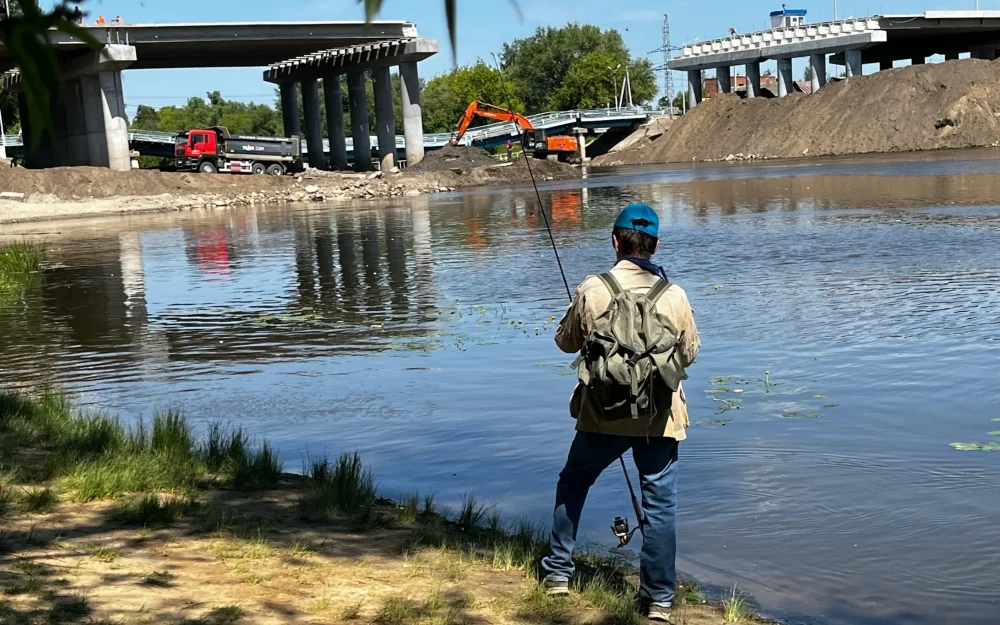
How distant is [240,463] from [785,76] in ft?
334

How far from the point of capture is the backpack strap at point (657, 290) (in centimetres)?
494

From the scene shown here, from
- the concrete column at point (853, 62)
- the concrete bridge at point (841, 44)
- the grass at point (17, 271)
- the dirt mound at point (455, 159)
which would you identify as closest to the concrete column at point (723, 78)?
the concrete bridge at point (841, 44)

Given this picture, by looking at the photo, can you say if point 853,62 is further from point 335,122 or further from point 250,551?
point 250,551

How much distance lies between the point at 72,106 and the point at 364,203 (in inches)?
1088

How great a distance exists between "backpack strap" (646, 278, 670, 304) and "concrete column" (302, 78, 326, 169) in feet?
284

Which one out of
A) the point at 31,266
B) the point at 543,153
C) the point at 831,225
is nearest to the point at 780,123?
the point at 543,153

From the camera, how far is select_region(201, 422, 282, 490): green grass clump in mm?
7109

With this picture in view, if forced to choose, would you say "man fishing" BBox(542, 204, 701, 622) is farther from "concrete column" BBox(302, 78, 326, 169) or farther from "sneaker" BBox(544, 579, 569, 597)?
"concrete column" BBox(302, 78, 326, 169)

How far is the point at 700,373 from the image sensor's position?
1091 cm

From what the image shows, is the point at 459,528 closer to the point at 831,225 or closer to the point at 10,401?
the point at 10,401

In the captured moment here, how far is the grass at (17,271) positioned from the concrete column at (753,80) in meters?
89.9

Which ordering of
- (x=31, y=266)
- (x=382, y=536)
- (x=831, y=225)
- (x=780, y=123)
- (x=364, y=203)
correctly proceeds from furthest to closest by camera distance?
(x=780, y=123), (x=364, y=203), (x=831, y=225), (x=31, y=266), (x=382, y=536)

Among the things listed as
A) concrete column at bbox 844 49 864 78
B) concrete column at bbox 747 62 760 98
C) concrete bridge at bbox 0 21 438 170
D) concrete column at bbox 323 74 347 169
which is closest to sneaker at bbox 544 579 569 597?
concrete bridge at bbox 0 21 438 170

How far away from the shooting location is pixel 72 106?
72125 mm
